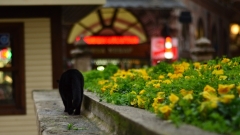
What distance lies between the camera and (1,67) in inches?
697

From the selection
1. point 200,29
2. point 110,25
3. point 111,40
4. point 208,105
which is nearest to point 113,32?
point 110,25

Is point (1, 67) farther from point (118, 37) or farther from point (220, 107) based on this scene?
point (118, 37)

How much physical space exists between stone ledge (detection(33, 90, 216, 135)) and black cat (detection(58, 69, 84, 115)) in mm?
121

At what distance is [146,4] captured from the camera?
39.5 meters

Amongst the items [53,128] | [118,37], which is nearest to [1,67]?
[53,128]

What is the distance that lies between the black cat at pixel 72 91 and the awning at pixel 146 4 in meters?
27.2

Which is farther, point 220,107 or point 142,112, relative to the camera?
point 142,112

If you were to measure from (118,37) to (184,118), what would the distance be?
3743 centimetres

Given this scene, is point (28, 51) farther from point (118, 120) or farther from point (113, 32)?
point (113, 32)

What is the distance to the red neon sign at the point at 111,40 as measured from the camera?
42.7 m

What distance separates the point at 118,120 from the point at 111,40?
36.3 m

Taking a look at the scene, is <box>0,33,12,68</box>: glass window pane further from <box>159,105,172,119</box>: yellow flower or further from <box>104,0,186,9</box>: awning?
<box>104,0,186,9</box>: awning

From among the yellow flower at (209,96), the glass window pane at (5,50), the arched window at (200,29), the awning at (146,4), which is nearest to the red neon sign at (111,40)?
the awning at (146,4)

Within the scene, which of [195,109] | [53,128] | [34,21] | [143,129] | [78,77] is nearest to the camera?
[143,129]
